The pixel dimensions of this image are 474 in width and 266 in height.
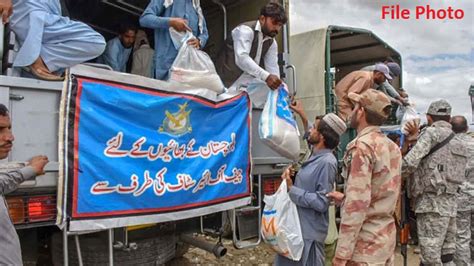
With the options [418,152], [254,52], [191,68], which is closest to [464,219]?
[418,152]

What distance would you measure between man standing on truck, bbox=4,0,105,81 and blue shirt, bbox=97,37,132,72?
141 centimetres

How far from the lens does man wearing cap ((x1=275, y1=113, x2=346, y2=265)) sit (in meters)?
2.79

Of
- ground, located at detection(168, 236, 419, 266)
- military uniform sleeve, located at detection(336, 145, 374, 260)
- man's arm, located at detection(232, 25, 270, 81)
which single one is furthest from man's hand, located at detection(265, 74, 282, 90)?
ground, located at detection(168, 236, 419, 266)

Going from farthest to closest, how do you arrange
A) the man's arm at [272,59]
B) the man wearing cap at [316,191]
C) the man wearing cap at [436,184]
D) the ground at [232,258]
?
the ground at [232,258], the man wearing cap at [436,184], the man's arm at [272,59], the man wearing cap at [316,191]

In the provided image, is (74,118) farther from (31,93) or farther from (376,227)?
(376,227)

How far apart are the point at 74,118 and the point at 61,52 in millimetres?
406

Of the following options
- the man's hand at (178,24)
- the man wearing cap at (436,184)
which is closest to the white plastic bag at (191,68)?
the man's hand at (178,24)

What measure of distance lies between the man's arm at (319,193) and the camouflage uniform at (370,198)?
0.91 feet

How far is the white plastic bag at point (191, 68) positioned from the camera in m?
2.99

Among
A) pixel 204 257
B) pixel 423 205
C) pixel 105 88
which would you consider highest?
pixel 105 88

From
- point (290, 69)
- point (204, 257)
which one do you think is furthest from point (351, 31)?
point (204, 257)

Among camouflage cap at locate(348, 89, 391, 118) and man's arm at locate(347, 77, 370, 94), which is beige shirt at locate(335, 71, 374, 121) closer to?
man's arm at locate(347, 77, 370, 94)

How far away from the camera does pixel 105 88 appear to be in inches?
98.6

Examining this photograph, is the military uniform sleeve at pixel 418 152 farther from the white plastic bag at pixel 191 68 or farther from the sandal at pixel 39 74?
the sandal at pixel 39 74
